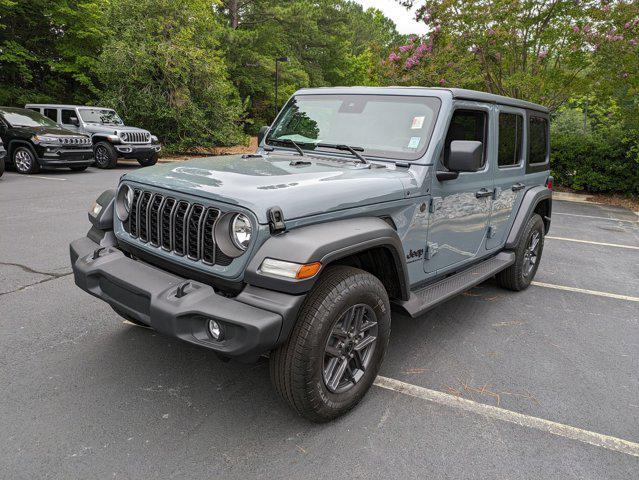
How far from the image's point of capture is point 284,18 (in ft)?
101

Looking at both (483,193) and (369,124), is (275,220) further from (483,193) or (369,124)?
(483,193)

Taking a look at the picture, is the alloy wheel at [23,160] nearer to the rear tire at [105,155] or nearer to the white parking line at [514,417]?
the rear tire at [105,155]

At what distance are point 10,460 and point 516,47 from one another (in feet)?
47.6

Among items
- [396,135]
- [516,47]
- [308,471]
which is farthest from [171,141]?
[308,471]

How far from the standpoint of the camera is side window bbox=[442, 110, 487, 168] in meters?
3.44

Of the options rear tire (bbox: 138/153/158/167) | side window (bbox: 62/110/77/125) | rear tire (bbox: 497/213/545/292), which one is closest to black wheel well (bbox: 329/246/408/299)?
rear tire (bbox: 497/213/545/292)

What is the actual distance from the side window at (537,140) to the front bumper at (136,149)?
40.8 ft

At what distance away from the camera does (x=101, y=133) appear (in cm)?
1434

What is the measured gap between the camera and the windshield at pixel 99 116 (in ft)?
48.3

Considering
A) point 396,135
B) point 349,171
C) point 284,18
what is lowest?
point 349,171

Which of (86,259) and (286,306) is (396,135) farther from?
(86,259)

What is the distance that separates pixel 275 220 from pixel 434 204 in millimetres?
1448

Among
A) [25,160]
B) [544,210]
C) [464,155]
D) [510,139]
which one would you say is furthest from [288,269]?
[25,160]

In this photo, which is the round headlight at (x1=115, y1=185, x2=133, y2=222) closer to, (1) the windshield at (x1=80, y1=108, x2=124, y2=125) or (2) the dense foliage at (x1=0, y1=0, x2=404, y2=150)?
(2) the dense foliage at (x1=0, y1=0, x2=404, y2=150)
